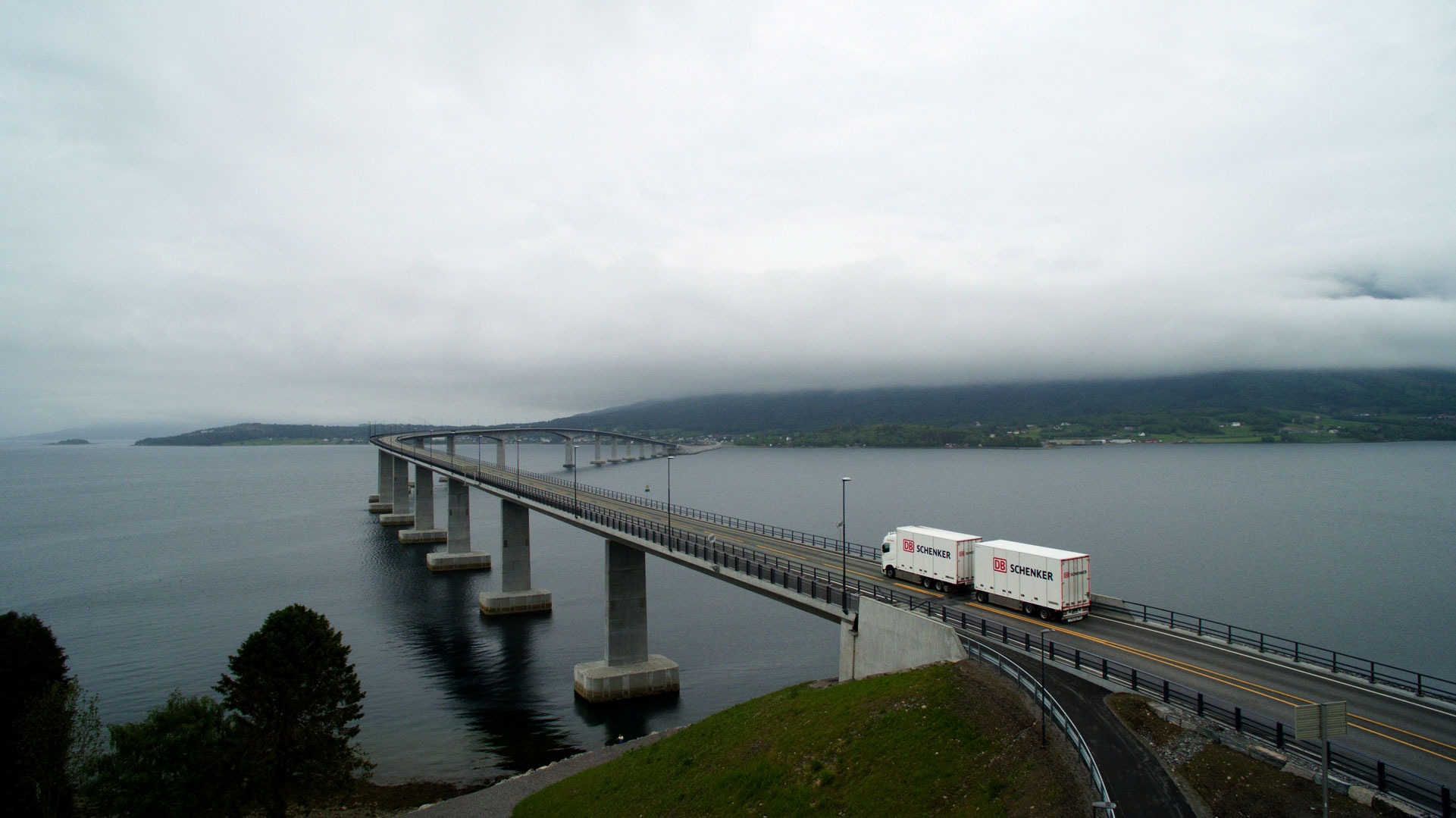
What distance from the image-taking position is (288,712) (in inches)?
1284

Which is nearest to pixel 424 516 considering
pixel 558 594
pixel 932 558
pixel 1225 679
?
pixel 558 594

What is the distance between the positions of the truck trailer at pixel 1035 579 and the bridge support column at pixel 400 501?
385 feet

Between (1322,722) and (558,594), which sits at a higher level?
(1322,722)

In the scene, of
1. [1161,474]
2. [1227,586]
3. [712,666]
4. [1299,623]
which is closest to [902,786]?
[712,666]

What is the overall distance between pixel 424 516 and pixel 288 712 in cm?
8830

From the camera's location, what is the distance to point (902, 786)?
66.3 feet

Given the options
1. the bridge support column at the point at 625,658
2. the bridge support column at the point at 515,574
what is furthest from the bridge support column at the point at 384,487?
the bridge support column at the point at 625,658

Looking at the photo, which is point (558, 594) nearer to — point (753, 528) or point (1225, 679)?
point (753, 528)

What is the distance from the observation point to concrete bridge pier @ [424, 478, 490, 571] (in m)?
90.7

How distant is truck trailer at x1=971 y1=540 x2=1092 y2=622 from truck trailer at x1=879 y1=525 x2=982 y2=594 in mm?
747

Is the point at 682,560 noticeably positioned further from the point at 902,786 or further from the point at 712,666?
the point at 902,786

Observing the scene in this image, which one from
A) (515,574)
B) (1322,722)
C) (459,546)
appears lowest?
(459,546)

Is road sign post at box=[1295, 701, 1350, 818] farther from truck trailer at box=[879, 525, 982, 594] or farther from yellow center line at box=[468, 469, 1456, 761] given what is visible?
truck trailer at box=[879, 525, 982, 594]

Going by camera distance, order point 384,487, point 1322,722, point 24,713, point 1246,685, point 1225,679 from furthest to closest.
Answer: point 384,487 → point 24,713 → point 1225,679 → point 1246,685 → point 1322,722
